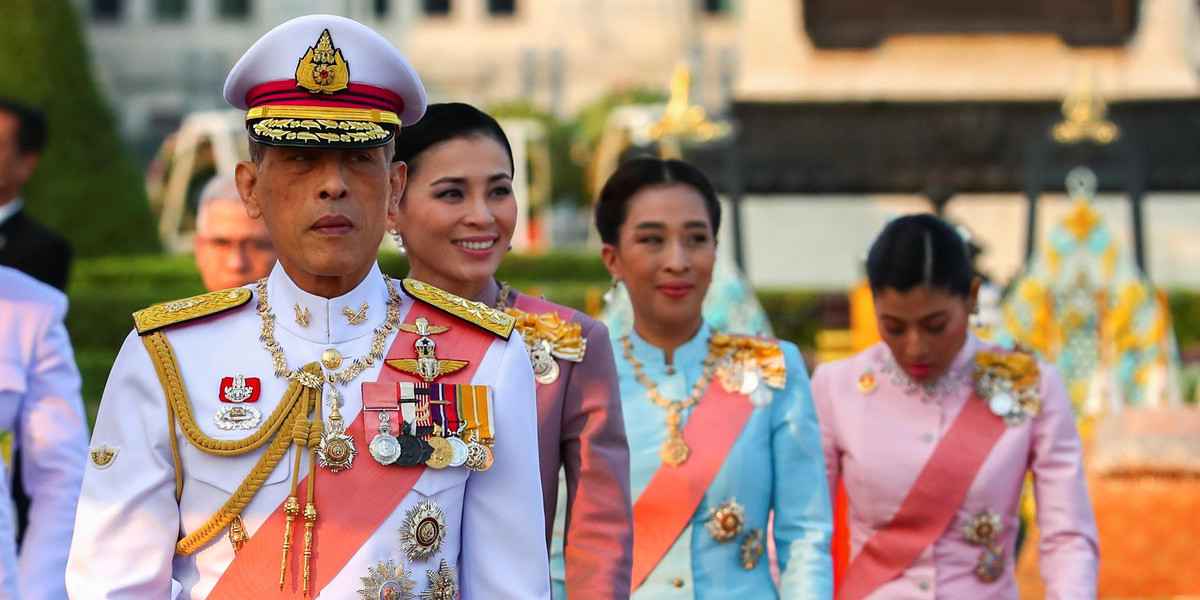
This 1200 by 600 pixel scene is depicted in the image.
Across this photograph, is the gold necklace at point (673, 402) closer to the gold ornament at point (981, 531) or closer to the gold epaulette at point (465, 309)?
the gold ornament at point (981, 531)

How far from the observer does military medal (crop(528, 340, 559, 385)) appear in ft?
11.1

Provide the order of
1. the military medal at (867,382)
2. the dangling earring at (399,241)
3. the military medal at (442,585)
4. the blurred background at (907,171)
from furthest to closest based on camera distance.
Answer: the blurred background at (907,171), the military medal at (867,382), the dangling earring at (399,241), the military medal at (442,585)

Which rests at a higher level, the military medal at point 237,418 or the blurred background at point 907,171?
the blurred background at point 907,171

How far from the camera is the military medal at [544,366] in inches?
133

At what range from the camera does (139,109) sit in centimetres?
5034

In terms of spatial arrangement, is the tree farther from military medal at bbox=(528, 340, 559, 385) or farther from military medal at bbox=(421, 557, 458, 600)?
military medal at bbox=(421, 557, 458, 600)

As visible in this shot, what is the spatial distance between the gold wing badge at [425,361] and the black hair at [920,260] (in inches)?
70.6

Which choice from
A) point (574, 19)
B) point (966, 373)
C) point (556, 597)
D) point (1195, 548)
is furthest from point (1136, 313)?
point (574, 19)

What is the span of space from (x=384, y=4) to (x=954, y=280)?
4886 centimetres

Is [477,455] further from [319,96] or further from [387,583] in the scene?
[319,96]

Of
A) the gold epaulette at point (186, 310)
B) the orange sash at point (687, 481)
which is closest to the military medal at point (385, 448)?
the gold epaulette at point (186, 310)

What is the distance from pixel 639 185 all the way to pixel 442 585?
1757 millimetres

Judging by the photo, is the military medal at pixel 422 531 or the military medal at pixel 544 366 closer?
the military medal at pixel 422 531

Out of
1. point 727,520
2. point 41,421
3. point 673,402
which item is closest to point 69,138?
point 41,421
